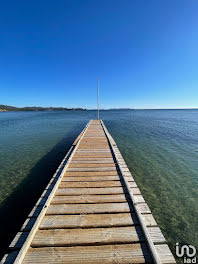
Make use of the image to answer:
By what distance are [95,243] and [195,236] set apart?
3348 millimetres

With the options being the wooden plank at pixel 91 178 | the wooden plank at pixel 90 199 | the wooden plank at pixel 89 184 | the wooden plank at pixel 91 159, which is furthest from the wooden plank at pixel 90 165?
the wooden plank at pixel 90 199

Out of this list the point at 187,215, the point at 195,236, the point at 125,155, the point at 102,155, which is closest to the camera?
the point at 195,236

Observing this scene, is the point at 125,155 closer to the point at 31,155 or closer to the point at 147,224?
the point at 147,224

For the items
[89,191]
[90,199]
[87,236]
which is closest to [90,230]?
[87,236]

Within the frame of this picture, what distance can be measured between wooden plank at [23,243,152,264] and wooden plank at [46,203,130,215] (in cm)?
78

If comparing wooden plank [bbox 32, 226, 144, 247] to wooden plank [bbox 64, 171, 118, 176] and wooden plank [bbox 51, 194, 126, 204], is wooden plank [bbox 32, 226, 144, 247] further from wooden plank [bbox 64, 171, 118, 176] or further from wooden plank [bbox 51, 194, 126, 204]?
wooden plank [bbox 64, 171, 118, 176]

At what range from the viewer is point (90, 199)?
339cm

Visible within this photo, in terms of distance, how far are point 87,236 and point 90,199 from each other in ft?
3.34

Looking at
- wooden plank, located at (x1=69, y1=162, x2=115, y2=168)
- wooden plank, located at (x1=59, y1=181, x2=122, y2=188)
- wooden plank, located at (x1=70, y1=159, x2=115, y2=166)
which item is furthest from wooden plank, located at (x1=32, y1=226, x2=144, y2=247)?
wooden plank, located at (x1=70, y1=159, x2=115, y2=166)

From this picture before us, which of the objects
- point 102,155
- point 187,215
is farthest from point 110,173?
point 187,215

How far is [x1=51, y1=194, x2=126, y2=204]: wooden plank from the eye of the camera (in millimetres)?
3312

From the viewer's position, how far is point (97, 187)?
155 inches

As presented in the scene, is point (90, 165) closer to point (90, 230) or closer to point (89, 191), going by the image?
point (89, 191)

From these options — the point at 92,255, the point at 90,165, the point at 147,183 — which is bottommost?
the point at 147,183
